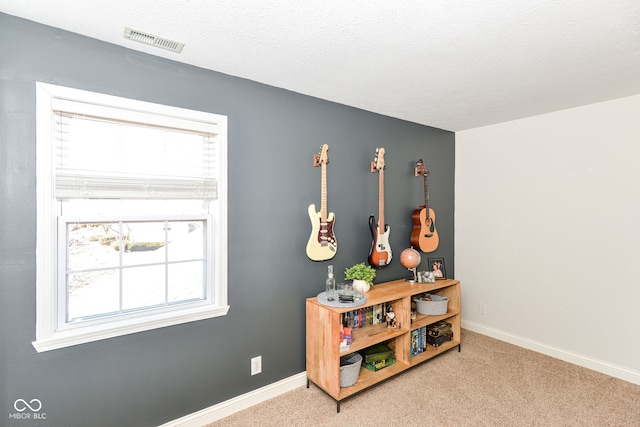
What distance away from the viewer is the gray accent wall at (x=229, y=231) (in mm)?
1480

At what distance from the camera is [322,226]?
7.88 feet

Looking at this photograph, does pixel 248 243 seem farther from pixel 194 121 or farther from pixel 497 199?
pixel 497 199

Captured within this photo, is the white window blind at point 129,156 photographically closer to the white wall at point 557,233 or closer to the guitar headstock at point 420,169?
the guitar headstock at point 420,169

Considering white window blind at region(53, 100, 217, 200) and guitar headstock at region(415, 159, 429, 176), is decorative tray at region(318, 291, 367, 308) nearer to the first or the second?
white window blind at region(53, 100, 217, 200)

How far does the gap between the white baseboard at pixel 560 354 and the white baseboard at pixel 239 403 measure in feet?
6.97

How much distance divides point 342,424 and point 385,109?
2453 millimetres

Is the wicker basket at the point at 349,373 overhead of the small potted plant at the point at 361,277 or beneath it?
beneath

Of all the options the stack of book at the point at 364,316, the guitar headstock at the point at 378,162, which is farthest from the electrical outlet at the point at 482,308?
the guitar headstock at the point at 378,162

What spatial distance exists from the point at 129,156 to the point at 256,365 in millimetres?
1591

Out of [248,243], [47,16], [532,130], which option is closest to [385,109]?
[532,130]

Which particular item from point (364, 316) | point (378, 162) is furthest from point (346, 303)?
point (378, 162)

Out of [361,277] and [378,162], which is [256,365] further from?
[378,162]

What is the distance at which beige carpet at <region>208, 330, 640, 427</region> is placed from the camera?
200cm

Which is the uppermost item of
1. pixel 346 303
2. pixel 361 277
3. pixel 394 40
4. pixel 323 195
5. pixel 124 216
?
pixel 394 40
